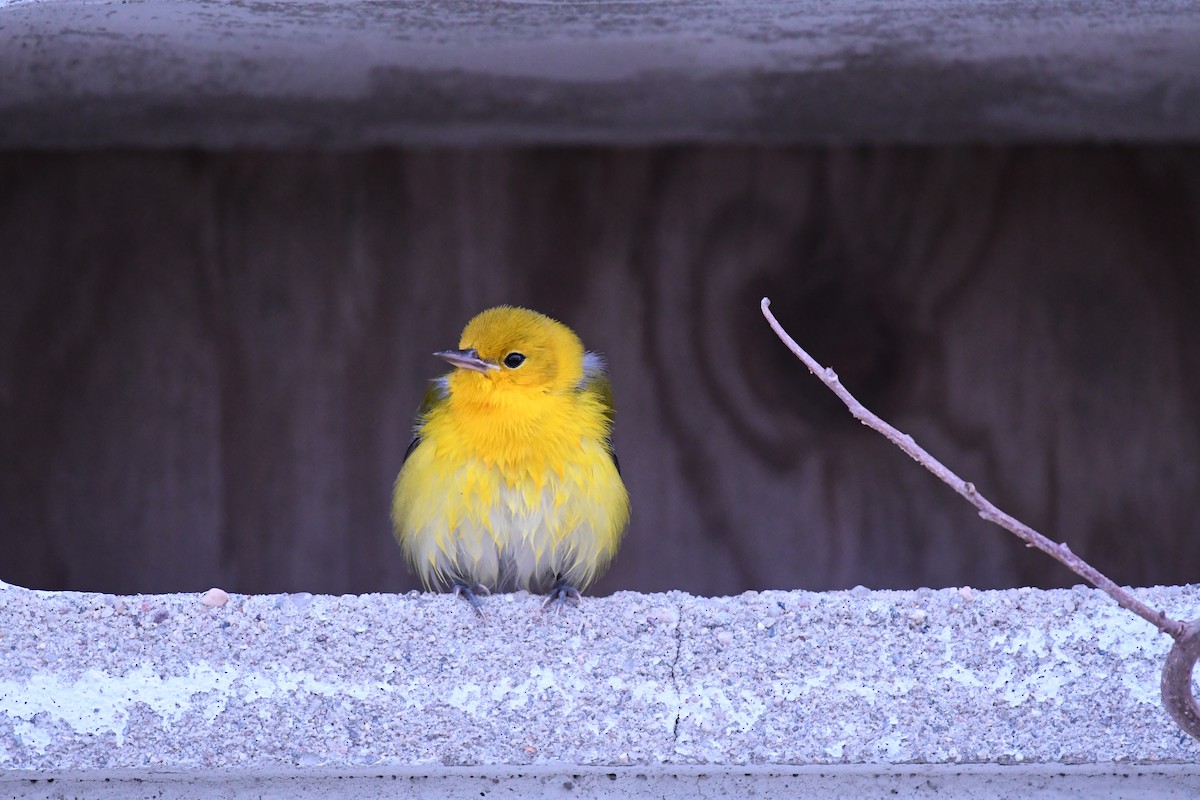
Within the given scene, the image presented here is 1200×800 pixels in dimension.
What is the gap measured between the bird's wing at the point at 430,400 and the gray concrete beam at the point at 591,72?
57 centimetres

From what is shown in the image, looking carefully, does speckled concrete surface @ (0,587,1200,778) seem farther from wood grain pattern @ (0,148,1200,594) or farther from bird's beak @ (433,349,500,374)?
wood grain pattern @ (0,148,1200,594)

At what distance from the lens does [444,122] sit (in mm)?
3100

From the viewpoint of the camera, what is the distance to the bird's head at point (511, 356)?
2.53 m

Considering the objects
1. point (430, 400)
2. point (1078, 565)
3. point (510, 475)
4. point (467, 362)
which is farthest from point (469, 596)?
point (1078, 565)

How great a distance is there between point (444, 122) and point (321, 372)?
2.16 feet

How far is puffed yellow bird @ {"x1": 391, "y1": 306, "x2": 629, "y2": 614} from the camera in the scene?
2455 mm

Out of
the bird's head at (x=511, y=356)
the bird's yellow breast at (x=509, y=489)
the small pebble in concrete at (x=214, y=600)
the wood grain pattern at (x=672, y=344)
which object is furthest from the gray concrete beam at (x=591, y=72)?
the small pebble in concrete at (x=214, y=600)

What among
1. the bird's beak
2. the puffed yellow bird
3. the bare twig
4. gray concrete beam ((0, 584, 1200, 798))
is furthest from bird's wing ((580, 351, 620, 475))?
the bare twig

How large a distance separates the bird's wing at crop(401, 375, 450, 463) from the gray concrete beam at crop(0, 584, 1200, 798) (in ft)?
2.10

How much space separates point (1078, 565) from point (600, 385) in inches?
57.4

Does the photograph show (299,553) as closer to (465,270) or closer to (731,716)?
(465,270)

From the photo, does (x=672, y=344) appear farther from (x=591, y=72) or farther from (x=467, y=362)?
(x=467, y=362)

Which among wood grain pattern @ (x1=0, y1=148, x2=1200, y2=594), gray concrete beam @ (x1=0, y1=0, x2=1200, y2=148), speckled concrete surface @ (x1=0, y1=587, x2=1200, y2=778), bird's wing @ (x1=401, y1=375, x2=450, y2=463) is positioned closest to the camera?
speckled concrete surface @ (x1=0, y1=587, x2=1200, y2=778)

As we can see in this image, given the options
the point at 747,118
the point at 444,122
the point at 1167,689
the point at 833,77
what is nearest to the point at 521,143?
the point at 444,122
